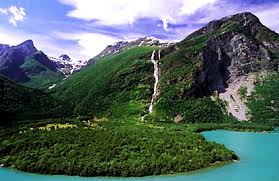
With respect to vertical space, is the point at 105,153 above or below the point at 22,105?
below

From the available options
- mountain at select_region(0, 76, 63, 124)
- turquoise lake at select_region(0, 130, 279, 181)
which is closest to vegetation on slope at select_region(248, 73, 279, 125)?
turquoise lake at select_region(0, 130, 279, 181)

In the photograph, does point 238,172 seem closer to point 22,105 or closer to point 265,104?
point 22,105

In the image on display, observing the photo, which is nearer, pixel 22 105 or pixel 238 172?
pixel 238 172

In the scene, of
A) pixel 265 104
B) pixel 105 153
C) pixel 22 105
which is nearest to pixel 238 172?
pixel 105 153

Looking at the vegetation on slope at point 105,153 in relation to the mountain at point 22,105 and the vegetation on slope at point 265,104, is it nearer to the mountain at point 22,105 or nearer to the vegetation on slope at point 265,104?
the mountain at point 22,105

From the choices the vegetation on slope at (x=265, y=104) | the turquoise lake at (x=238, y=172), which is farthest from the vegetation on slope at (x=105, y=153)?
the vegetation on slope at (x=265, y=104)

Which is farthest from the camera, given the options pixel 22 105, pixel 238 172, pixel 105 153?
pixel 22 105

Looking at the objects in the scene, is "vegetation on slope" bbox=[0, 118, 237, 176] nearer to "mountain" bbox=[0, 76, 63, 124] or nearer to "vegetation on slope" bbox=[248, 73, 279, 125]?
"mountain" bbox=[0, 76, 63, 124]

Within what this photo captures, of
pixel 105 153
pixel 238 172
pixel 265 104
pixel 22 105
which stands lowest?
pixel 238 172

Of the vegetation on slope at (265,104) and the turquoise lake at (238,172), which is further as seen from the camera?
the vegetation on slope at (265,104)
